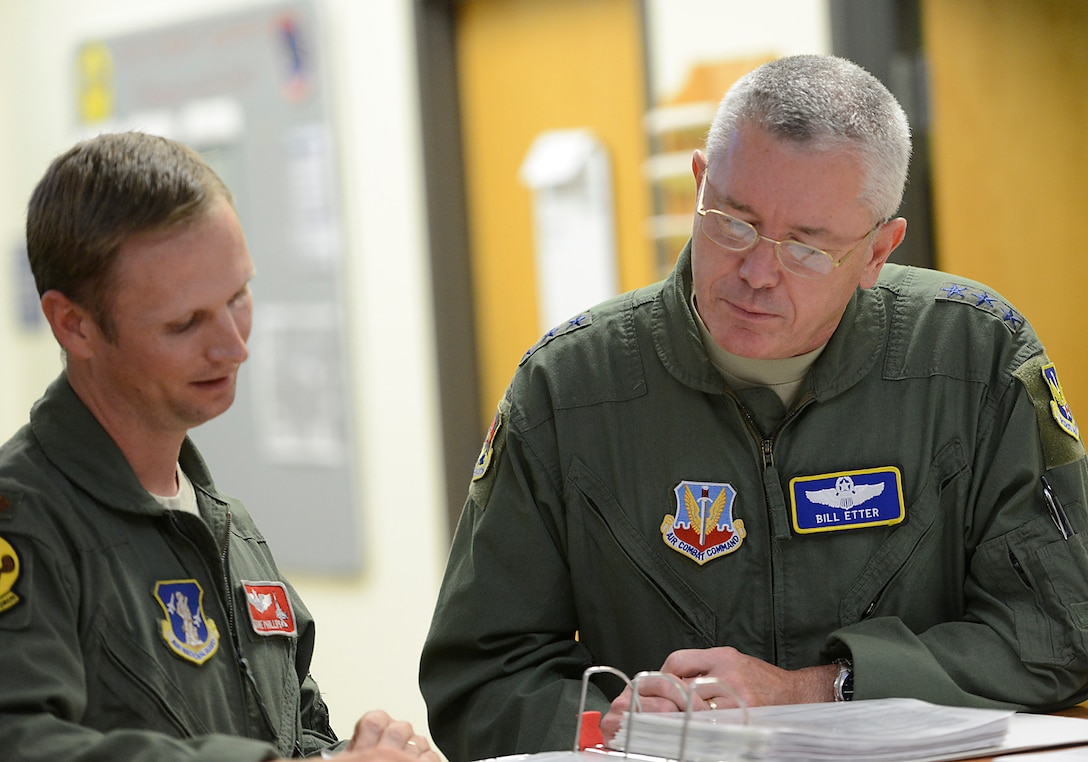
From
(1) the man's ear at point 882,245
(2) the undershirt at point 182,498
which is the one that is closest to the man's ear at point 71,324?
(2) the undershirt at point 182,498

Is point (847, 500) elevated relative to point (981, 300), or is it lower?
lower

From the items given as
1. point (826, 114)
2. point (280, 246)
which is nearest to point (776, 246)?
point (826, 114)

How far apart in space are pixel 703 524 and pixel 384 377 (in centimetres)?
261

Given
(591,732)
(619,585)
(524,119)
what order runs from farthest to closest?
(524,119)
(619,585)
(591,732)

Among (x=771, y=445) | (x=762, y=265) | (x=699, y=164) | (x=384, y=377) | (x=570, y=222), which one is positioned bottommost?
(x=384, y=377)

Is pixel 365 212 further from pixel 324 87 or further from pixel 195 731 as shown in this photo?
pixel 195 731

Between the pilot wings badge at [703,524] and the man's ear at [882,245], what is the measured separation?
0.34 meters

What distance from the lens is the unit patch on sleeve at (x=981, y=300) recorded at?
187cm

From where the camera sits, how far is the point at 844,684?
5.46 ft

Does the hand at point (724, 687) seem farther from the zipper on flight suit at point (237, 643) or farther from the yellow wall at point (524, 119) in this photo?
the yellow wall at point (524, 119)

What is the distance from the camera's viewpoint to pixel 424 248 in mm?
4176

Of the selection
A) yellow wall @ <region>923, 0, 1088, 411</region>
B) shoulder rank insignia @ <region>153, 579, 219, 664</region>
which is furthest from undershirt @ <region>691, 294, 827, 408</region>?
yellow wall @ <region>923, 0, 1088, 411</region>

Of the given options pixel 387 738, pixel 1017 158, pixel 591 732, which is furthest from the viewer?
pixel 1017 158

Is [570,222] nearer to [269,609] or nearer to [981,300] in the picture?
[981,300]
